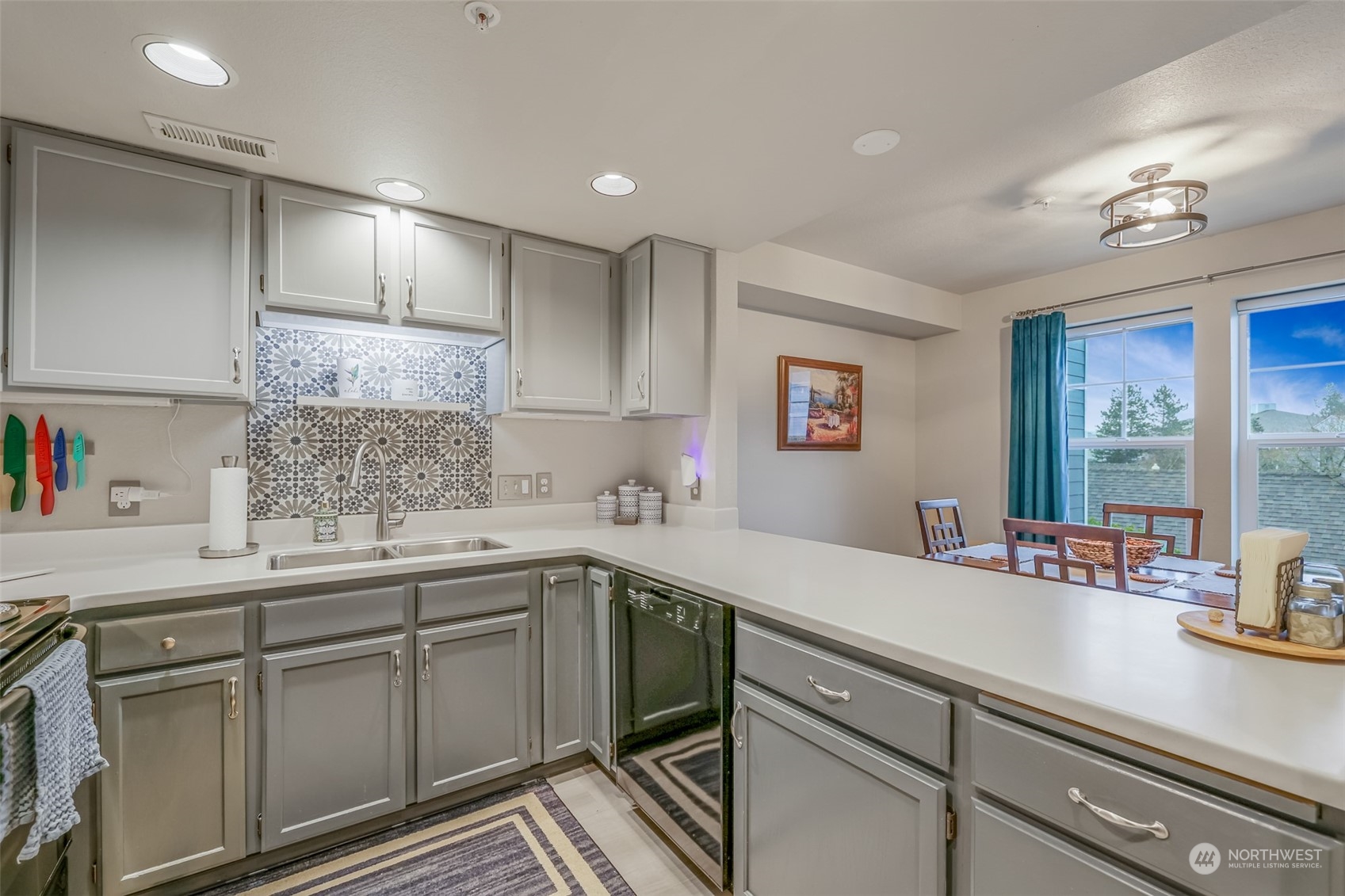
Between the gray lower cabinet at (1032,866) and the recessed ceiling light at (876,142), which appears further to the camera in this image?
the recessed ceiling light at (876,142)

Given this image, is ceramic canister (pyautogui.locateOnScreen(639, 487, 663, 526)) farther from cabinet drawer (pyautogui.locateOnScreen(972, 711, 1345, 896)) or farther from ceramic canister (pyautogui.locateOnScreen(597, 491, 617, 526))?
cabinet drawer (pyautogui.locateOnScreen(972, 711, 1345, 896))

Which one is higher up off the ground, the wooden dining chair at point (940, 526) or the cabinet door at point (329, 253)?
the cabinet door at point (329, 253)

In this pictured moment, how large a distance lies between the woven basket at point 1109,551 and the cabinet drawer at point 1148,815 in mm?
1800

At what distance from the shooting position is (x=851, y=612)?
1303 millimetres

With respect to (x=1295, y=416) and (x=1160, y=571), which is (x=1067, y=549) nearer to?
(x=1160, y=571)

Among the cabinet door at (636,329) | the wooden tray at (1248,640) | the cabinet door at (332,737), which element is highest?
the cabinet door at (636,329)

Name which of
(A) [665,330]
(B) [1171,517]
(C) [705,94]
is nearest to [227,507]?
(A) [665,330]

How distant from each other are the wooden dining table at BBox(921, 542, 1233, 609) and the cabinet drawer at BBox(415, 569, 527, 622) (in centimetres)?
155

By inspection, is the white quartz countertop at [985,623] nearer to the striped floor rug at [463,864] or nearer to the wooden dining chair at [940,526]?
the striped floor rug at [463,864]

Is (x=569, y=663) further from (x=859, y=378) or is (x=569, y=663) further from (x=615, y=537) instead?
(x=859, y=378)

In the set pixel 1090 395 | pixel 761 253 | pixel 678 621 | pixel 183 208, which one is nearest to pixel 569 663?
pixel 678 621

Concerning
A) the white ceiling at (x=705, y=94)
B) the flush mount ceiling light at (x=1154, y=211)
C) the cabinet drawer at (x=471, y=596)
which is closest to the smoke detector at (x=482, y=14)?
the white ceiling at (x=705, y=94)

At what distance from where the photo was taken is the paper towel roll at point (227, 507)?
1946 mm

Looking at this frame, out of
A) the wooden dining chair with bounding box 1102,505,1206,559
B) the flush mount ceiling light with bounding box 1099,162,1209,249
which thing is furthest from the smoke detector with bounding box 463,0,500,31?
the wooden dining chair with bounding box 1102,505,1206,559
